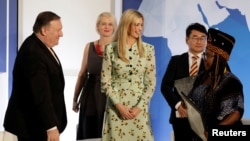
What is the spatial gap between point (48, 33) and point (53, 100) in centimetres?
40

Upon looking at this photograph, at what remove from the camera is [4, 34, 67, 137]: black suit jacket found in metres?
2.34

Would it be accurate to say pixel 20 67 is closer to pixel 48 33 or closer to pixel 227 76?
pixel 48 33

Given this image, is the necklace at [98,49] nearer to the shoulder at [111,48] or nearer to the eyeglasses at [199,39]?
the shoulder at [111,48]

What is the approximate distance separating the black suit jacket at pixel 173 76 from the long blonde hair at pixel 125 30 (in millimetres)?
647

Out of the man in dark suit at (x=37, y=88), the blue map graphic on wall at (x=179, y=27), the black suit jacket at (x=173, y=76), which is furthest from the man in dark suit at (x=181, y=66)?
the man in dark suit at (x=37, y=88)

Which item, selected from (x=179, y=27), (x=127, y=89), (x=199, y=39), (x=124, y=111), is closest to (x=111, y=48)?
(x=127, y=89)

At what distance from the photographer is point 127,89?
2.81 m

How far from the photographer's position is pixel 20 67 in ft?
7.76

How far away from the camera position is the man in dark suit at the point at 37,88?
2.34 metres

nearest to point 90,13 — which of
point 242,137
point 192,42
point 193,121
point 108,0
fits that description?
point 108,0

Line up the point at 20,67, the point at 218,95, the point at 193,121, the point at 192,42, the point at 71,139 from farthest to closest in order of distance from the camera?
1. the point at 71,139
2. the point at 192,42
3. the point at 218,95
4. the point at 20,67
5. the point at 193,121

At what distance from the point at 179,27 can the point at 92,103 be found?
1016 mm

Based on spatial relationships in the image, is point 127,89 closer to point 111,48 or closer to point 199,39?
point 111,48

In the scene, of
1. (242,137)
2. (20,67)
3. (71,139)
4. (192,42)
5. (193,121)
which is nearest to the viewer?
(242,137)
